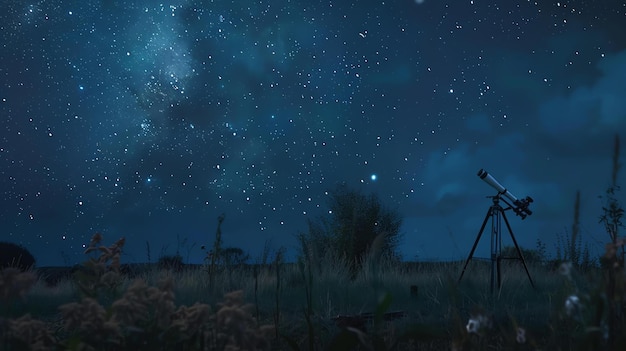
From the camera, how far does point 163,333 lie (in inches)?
90.2

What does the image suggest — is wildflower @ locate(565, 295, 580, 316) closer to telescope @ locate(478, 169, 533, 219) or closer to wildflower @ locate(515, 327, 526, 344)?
wildflower @ locate(515, 327, 526, 344)

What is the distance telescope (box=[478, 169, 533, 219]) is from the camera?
12031mm

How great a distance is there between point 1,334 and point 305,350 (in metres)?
3.66

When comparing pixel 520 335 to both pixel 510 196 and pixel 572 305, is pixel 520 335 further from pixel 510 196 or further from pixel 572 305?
pixel 510 196

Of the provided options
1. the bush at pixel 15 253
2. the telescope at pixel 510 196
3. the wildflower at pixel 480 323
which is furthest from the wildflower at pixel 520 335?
the bush at pixel 15 253

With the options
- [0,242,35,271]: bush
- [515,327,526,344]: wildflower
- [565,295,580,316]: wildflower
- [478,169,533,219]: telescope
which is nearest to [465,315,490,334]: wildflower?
[515,327,526,344]: wildflower

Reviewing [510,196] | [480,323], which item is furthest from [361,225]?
[480,323]

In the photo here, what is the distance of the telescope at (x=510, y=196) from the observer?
1203cm

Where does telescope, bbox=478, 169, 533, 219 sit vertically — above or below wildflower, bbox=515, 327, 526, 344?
above

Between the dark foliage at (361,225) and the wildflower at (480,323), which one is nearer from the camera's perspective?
the wildflower at (480,323)

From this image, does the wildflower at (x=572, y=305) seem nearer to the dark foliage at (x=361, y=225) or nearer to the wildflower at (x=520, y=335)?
the wildflower at (x=520, y=335)

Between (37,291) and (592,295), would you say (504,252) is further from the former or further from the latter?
(592,295)

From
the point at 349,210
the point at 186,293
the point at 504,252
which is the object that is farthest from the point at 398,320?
the point at 504,252

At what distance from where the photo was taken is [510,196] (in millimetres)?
12203
